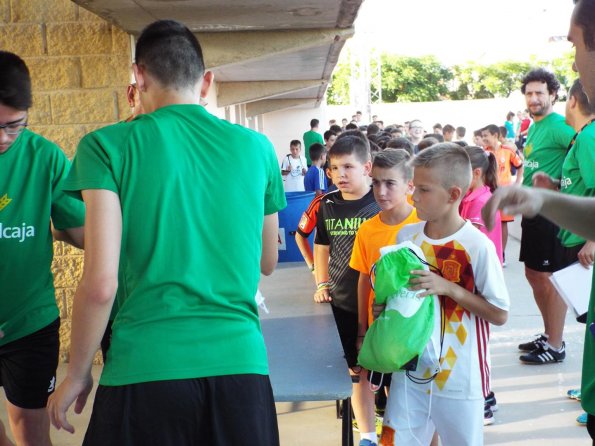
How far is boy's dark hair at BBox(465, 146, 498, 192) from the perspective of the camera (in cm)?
500

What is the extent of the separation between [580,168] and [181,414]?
3.47m

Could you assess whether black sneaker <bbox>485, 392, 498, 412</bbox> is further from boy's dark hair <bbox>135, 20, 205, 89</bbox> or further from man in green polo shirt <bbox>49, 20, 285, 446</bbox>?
boy's dark hair <bbox>135, 20, 205, 89</bbox>

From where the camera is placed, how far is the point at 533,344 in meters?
5.80

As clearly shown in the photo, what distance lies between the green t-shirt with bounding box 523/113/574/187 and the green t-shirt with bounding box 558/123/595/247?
0.67 meters

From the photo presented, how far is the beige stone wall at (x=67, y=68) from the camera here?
18.2ft

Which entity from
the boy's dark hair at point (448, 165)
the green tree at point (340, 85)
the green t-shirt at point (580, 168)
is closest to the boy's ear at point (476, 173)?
the green t-shirt at point (580, 168)

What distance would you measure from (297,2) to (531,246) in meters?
2.55

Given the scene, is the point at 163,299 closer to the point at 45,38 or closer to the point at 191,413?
the point at 191,413

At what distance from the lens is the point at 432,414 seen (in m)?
2.95

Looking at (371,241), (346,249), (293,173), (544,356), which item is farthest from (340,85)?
(371,241)

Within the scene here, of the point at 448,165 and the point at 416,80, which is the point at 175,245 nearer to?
the point at 448,165

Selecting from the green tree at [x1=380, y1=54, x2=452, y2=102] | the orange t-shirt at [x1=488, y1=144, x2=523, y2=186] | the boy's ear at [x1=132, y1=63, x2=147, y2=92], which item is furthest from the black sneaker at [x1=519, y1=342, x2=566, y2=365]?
the green tree at [x1=380, y1=54, x2=452, y2=102]

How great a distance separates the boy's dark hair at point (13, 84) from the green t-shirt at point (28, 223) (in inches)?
8.3

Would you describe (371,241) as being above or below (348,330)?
above
